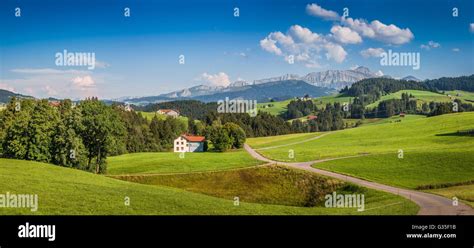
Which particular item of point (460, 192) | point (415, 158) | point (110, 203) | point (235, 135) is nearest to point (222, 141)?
point (235, 135)

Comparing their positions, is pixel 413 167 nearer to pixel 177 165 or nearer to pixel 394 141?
pixel 394 141

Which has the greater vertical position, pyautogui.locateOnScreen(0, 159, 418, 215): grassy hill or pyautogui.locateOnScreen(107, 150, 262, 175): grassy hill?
pyautogui.locateOnScreen(0, 159, 418, 215): grassy hill

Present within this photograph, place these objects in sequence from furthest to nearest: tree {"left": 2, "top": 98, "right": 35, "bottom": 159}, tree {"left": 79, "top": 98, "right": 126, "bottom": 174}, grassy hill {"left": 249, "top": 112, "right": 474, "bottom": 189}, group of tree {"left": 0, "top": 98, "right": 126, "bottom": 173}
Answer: tree {"left": 79, "top": 98, "right": 126, "bottom": 174} < group of tree {"left": 0, "top": 98, "right": 126, "bottom": 173} < tree {"left": 2, "top": 98, "right": 35, "bottom": 159} < grassy hill {"left": 249, "top": 112, "right": 474, "bottom": 189}

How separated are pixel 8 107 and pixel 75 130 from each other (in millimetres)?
18237

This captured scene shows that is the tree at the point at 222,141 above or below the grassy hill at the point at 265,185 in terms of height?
above

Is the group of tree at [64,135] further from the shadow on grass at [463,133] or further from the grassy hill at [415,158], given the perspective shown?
the shadow on grass at [463,133]

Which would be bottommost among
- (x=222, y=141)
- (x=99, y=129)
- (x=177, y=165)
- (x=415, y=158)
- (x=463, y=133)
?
(x=177, y=165)

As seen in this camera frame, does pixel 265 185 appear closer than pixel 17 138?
Yes

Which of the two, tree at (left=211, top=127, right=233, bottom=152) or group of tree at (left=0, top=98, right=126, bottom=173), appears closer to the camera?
group of tree at (left=0, top=98, right=126, bottom=173)

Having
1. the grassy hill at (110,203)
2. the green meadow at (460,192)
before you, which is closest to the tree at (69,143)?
the grassy hill at (110,203)

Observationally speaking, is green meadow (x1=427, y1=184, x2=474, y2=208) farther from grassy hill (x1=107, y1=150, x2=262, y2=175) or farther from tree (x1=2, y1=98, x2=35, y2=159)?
tree (x1=2, y1=98, x2=35, y2=159)

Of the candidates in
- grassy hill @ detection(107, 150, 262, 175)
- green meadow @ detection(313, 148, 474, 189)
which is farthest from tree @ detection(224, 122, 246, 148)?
green meadow @ detection(313, 148, 474, 189)

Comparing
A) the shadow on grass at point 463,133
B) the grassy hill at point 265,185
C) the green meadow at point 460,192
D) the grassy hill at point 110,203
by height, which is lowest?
the grassy hill at point 265,185

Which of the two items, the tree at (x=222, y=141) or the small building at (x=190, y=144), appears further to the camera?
the small building at (x=190, y=144)
